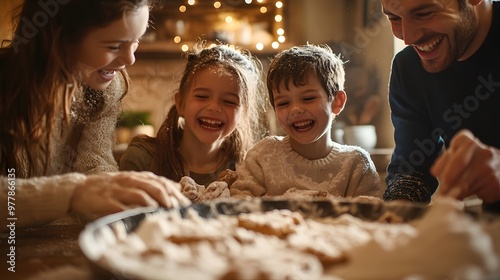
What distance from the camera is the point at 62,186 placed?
40.1 inches

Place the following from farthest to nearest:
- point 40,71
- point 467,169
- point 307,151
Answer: point 307,151
point 40,71
point 467,169

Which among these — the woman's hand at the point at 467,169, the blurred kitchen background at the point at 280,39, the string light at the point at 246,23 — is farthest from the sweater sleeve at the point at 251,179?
the string light at the point at 246,23

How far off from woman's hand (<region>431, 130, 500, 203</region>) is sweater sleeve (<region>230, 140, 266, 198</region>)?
74 centimetres

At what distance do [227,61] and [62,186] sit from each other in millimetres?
975

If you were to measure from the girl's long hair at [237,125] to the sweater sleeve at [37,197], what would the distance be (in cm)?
80

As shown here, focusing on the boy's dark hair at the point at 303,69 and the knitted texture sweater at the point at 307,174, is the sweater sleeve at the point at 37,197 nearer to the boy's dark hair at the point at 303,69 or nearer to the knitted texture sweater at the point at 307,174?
the knitted texture sweater at the point at 307,174

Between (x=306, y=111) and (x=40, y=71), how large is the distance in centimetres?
77

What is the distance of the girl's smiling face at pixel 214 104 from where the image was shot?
71.5 inches

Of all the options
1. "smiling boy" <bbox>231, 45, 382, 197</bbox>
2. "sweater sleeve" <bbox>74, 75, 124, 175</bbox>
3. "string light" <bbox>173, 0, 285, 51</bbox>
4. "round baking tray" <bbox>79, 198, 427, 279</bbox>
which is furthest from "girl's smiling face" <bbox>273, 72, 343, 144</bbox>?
"string light" <bbox>173, 0, 285, 51</bbox>

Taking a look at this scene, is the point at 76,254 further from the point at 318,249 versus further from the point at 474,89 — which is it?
the point at 474,89

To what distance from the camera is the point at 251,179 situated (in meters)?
1.69

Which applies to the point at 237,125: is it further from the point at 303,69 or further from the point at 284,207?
the point at 284,207

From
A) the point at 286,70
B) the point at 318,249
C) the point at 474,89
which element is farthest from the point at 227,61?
the point at 318,249

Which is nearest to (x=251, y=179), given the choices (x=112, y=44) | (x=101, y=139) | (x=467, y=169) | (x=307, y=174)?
(x=307, y=174)
